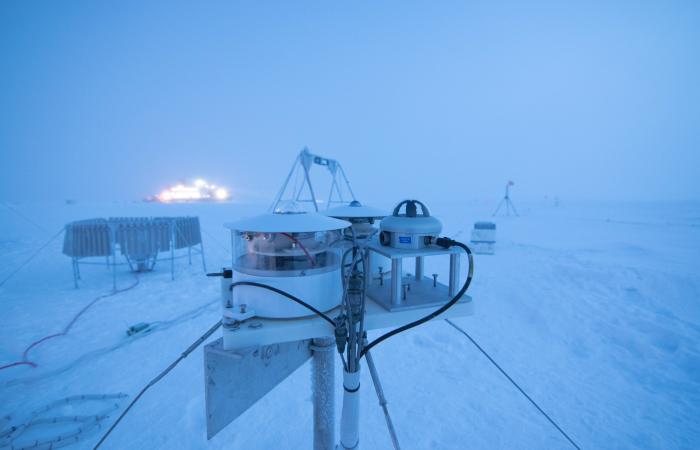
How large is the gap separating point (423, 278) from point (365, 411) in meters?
1.82

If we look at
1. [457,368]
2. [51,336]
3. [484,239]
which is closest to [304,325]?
[457,368]

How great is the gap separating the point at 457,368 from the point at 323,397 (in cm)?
245

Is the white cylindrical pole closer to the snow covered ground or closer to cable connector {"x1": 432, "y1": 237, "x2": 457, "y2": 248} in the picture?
cable connector {"x1": 432, "y1": 237, "x2": 457, "y2": 248}

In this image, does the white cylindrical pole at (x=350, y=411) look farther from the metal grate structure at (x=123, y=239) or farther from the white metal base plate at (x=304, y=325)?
the metal grate structure at (x=123, y=239)

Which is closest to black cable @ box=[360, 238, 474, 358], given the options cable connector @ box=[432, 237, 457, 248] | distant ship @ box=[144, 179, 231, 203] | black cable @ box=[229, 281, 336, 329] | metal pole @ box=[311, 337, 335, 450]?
cable connector @ box=[432, 237, 457, 248]

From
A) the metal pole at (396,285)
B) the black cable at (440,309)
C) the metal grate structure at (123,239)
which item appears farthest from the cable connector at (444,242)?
the metal grate structure at (123,239)

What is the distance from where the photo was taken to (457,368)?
11.6ft

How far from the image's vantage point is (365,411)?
2861mm

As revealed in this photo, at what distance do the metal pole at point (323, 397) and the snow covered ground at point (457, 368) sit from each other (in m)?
1.02

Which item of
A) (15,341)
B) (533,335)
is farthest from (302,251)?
(15,341)

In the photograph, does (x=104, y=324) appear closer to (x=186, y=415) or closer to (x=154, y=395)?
(x=154, y=395)

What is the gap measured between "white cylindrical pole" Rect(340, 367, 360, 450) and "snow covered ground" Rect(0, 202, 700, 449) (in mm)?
1511

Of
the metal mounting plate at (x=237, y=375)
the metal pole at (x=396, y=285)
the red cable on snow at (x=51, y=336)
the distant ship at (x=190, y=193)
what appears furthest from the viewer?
the distant ship at (x=190, y=193)

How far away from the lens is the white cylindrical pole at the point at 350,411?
1.25 m
